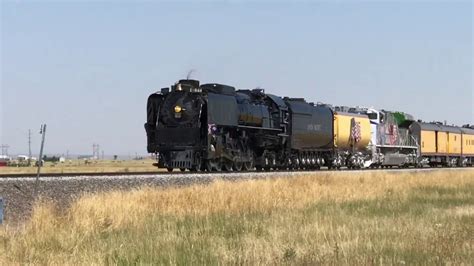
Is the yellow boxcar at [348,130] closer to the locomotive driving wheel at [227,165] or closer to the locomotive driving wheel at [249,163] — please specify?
the locomotive driving wheel at [249,163]

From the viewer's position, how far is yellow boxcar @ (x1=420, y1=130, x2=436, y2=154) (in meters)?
51.8

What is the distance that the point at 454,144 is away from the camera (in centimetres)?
5834

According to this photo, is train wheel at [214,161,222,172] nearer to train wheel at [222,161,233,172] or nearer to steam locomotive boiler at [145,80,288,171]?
steam locomotive boiler at [145,80,288,171]

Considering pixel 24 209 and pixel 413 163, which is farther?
pixel 413 163

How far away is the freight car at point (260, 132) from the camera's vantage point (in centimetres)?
2597

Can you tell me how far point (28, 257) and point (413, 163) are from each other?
149ft

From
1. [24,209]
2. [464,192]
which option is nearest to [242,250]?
[24,209]

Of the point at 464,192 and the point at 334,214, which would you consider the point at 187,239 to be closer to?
the point at 334,214

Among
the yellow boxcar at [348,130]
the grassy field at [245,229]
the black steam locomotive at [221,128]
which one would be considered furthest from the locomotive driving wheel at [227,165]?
the yellow boxcar at [348,130]

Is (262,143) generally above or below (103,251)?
above

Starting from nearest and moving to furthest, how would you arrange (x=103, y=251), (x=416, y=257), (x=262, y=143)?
(x=416, y=257), (x=103, y=251), (x=262, y=143)

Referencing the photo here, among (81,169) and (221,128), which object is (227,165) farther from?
(81,169)

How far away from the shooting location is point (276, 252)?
9430mm

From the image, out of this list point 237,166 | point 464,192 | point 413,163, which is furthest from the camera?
point 413,163
